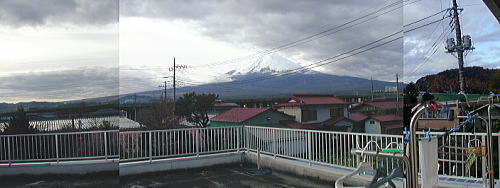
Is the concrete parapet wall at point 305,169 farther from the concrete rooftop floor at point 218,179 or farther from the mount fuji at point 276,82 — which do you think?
the mount fuji at point 276,82

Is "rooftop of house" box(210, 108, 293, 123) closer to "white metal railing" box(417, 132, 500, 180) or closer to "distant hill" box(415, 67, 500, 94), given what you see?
"distant hill" box(415, 67, 500, 94)

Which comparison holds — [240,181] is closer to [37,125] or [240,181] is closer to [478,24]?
[37,125]

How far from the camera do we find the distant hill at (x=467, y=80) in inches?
104

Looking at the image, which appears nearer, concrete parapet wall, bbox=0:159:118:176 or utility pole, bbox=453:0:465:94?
concrete parapet wall, bbox=0:159:118:176

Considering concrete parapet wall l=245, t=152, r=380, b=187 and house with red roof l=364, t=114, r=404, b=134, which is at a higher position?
house with red roof l=364, t=114, r=404, b=134

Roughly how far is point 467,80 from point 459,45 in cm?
33

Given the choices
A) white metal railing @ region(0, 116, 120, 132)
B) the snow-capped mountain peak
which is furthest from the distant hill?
white metal railing @ region(0, 116, 120, 132)

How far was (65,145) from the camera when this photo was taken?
1.28 metres

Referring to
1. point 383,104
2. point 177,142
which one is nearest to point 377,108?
point 383,104

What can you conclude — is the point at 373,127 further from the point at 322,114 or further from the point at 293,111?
the point at 293,111

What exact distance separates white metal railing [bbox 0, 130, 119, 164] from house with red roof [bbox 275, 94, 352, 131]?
73 cm

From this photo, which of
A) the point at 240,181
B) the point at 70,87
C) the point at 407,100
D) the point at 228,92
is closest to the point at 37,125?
the point at 70,87

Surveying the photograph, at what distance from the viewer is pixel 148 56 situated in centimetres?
123

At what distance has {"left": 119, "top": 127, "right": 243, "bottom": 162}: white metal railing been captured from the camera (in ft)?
3.98
